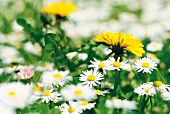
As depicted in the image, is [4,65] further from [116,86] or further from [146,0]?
[146,0]

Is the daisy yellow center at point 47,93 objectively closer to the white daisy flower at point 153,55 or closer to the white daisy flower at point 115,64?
the white daisy flower at point 115,64

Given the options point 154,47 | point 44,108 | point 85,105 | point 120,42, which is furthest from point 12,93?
point 154,47

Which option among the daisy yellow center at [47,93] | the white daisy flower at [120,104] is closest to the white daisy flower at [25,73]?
the daisy yellow center at [47,93]

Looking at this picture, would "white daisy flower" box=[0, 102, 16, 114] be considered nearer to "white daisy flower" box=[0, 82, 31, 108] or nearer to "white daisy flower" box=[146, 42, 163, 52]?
"white daisy flower" box=[0, 82, 31, 108]

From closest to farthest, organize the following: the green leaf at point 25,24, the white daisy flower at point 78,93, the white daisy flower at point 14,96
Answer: the white daisy flower at point 14,96 < the white daisy flower at point 78,93 < the green leaf at point 25,24

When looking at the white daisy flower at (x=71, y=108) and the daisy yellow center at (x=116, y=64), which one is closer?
the white daisy flower at (x=71, y=108)

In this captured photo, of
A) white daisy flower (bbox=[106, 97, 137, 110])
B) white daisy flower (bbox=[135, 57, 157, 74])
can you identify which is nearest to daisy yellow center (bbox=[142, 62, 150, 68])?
white daisy flower (bbox=[135, 57, 157, 74])

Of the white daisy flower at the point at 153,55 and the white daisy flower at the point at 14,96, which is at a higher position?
the white daisy flower at the point at 153,55
